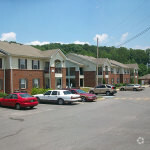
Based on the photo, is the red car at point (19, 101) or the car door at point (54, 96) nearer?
the red car at point (19, 101)

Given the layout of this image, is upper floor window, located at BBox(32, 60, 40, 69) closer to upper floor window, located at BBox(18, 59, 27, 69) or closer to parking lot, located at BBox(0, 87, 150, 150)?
upper floor window, located at BBox(18, 59, 27, 69)

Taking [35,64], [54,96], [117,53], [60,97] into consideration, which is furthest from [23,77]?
[117,53]

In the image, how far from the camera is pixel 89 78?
1975 inches

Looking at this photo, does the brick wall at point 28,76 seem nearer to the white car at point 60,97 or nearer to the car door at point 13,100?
the white car at point 60,97

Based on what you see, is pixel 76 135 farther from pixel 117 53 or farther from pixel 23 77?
pixel 117 53

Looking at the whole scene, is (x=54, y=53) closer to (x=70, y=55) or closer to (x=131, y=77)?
(x=70, y=55)

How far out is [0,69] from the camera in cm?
2698

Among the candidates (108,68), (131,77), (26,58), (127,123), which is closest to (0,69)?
(26,58)

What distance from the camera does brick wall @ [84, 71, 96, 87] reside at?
49656 mm

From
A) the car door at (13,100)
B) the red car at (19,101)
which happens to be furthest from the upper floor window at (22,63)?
the car door at (13,100)

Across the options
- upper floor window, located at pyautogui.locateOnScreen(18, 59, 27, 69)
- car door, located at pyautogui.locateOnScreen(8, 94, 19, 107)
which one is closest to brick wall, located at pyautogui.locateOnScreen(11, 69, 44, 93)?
upper floor window, located at pyautogui.locateOnScreen(18, 59, 27, 69)

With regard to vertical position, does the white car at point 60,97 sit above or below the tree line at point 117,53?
below

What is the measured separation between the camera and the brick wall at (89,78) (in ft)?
163

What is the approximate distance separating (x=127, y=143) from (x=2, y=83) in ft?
76.3
